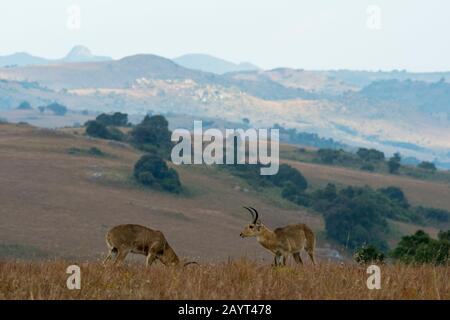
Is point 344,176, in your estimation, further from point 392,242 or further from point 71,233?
point 71,233

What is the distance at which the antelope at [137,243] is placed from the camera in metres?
16.7

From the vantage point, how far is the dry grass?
1079 cm

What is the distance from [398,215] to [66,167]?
4088cm

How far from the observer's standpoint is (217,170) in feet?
416

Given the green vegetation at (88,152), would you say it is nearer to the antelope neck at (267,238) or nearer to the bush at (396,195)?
the bush at (396,195)

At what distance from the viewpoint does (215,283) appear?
38.5 ft

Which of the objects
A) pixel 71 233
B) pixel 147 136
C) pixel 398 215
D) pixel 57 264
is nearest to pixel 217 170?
pixel 147 136

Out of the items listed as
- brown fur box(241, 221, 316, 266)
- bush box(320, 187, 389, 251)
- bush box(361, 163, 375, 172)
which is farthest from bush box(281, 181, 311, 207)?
brown fur box(241, 221, 316, 266)

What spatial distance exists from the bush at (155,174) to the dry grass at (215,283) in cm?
9397

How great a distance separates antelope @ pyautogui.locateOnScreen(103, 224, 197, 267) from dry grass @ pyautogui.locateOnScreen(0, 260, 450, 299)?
2.49 metres

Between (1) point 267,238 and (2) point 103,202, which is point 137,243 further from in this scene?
(2) point 103,202

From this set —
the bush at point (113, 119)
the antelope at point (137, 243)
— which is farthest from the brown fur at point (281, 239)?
the bush at point (113, 119)

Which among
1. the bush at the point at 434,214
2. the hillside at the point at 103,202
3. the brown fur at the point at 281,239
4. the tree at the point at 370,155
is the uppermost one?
the brown fur at the point at 281,239

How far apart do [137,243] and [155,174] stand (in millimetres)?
93236
